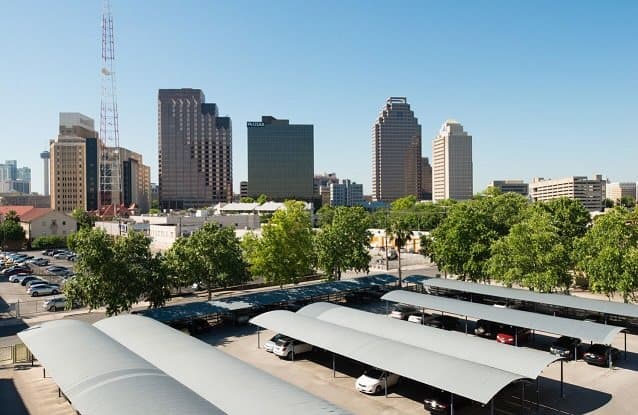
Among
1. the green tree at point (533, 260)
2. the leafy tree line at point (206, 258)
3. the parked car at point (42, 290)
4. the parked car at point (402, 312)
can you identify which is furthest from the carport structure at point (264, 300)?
the parked car at point (42, 290)

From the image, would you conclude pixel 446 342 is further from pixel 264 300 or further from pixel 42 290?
pixel 42 290

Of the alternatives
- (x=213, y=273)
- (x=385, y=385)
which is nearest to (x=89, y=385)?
(x=385, y=385)

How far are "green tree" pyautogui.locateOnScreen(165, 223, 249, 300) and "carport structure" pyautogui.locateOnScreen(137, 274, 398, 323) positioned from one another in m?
2.89

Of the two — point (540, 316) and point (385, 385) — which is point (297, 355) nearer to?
point (385, 385)

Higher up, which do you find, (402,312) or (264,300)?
(264,300)

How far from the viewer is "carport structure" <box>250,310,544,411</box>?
19422mm

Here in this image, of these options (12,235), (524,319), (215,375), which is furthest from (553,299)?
(12,235)

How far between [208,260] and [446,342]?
24.1m

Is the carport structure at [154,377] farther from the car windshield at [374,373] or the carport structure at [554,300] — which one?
the carport structure at [554,300]

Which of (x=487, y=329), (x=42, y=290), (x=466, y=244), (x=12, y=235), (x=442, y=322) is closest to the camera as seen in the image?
(x=487, y=329)

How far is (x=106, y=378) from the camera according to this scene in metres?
18.5

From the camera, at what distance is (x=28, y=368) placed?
94.3 ft

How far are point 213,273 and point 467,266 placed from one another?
24.7 metres

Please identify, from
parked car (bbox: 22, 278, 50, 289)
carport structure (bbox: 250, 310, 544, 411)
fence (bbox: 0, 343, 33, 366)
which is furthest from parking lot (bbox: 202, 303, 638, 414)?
parked car (bbox: 22, 278, 50, 289)
